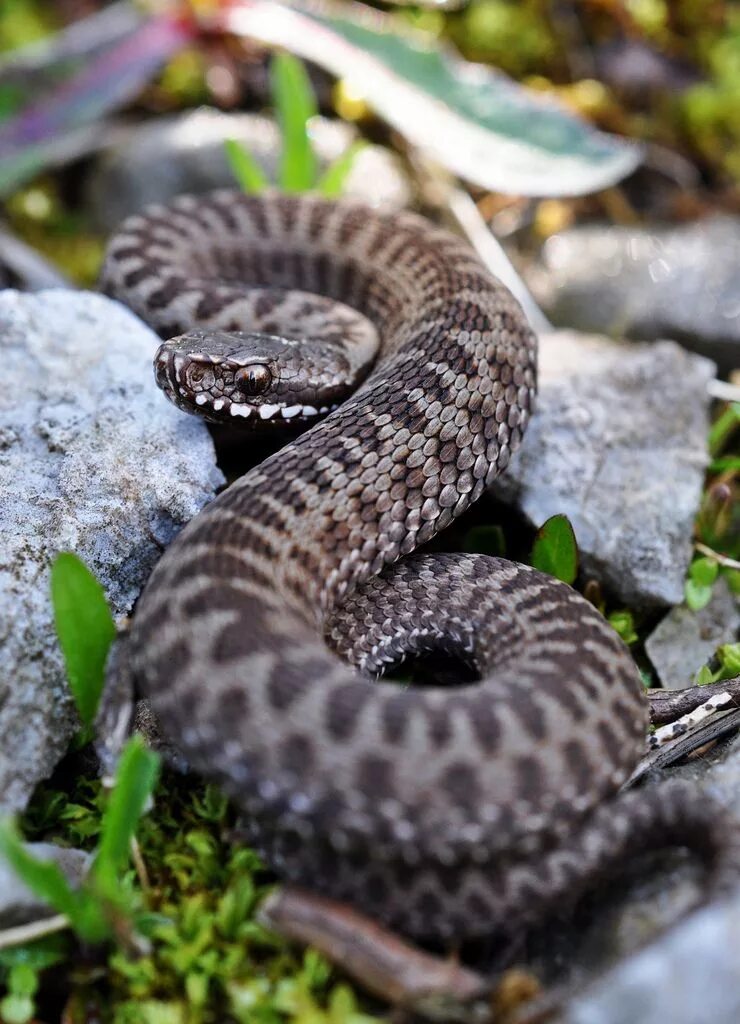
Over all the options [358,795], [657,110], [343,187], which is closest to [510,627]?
[358,795]

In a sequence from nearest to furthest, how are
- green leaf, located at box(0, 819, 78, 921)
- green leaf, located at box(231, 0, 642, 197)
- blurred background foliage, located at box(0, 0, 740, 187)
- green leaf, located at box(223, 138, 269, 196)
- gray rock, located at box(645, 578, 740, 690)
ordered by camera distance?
green leaf, located at box(0, 819, 78, 921) < gray rock, located at box(645, 578, 740, 690) < green leaf, located at box(223, 138, 269, 196) < green leaf, located at box(231, 0, 642, 197) < blurred background foliage, located at box(0, 0, 740, 187)

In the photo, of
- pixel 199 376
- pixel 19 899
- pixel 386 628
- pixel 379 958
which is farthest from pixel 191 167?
pixel 379 958

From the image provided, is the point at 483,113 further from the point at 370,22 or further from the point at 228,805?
the point at 228,805

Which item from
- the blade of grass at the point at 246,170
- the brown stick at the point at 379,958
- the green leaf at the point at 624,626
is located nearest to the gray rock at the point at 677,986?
the brown stick at the point at 379,958

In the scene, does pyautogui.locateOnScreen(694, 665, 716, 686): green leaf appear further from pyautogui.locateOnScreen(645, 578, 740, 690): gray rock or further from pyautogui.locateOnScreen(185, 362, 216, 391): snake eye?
pyautogui.locateOnScreen(185, 362, 216, 391): snake eye

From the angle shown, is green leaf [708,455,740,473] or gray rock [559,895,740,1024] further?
green leaf [708,455,740,473]

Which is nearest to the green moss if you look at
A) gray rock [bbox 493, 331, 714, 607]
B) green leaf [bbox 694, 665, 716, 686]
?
green leaf [bbox 694, 665, 716, 686]

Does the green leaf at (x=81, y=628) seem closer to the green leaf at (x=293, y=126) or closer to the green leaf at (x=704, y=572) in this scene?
the green leaf at (x=704, y=572)
